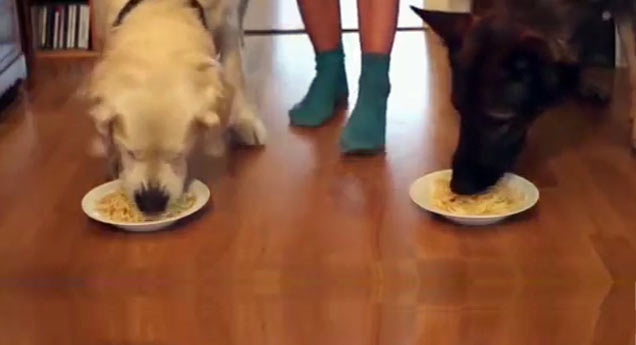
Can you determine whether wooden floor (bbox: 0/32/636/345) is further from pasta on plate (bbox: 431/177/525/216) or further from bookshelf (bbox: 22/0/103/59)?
bookshelf (bbox: 22/0/103/59)

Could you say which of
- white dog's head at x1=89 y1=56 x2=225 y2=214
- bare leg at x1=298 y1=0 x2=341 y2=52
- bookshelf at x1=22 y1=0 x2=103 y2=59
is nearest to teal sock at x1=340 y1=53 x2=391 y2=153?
bare leg at x1=298 y1=0 x2=341 y2=52

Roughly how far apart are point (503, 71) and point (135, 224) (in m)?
0.80

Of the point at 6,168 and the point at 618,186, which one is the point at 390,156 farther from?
the point at 6,168

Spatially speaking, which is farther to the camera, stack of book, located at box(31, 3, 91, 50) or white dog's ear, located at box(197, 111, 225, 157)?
stack of book, located at box(31, 3, 91, 50)

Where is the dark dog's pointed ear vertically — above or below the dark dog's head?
above

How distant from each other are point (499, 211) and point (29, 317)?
0.94 metres

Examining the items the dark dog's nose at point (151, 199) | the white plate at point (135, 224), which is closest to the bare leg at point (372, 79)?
the white plate at point (135, 224)

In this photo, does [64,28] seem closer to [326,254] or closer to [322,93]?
[322,93]

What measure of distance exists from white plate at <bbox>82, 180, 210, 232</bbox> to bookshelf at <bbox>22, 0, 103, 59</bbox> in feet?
4.44

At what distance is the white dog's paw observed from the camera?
250cm

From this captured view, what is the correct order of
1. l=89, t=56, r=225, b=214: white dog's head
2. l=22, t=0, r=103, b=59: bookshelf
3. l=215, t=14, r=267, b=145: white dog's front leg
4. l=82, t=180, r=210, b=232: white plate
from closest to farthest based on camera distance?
l=89, t=56, r=225, b=214: white dog's head, l=82, t=180, r=210, b=232: white plate, l=215, t=14, r=267, b=145: white dog's front leg, l=22, t=0, r=103, b=59: bookshelf

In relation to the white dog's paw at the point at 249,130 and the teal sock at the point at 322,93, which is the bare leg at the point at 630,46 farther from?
the white dog's paw at the point at 249,130

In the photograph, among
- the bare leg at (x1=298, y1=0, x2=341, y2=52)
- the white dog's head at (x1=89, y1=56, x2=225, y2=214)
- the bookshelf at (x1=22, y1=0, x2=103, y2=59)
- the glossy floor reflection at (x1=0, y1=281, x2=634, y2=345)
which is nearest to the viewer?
the glossy floor reflection at (x1=0, y1=281, x2=634, y2=345)

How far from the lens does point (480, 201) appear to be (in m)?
2.12
